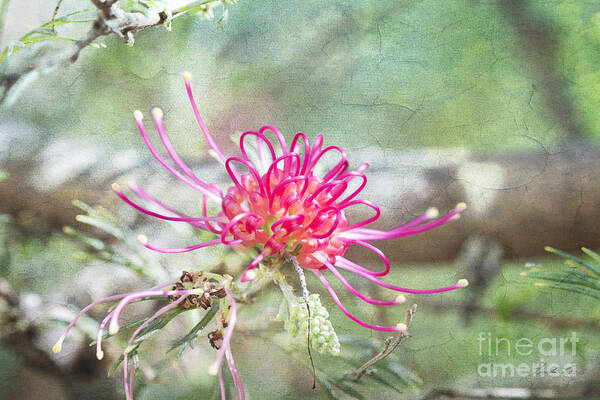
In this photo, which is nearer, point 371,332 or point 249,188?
point 249,188

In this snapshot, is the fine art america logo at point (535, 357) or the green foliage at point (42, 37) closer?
the green foliage at point (42, 37)

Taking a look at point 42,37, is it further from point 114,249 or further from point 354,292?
point 354,292

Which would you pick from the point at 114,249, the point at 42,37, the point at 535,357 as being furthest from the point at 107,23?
the point at 535,357

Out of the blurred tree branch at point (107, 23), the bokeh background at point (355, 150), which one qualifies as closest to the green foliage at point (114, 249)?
the bokeh background at point (355, 150)

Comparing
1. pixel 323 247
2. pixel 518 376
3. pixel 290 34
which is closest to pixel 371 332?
pixel 518 376

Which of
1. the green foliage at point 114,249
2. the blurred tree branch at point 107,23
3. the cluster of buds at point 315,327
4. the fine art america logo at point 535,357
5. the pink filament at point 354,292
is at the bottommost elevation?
the fine art america logo at point 535,357

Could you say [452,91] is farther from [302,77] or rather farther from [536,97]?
[302,77]

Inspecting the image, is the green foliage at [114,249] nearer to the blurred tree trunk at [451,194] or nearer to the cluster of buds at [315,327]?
the blurred tree trunk at [451,194]
